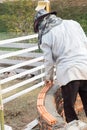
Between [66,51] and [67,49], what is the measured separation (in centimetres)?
3

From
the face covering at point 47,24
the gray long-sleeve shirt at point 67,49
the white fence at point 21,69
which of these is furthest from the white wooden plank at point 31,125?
the face covering at point 47,24

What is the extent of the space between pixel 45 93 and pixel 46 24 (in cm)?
94

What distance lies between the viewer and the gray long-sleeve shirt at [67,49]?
4.50 meters

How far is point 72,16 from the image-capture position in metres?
22.0

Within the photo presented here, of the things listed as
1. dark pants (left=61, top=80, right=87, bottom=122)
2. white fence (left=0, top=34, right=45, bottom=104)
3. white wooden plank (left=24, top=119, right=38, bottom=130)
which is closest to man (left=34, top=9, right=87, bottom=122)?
dark pants (left=61, top=80, right=87, bottom=122)

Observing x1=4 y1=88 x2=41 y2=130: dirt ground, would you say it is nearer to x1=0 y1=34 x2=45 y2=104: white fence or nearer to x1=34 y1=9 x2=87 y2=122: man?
x1=0 y1=34 x2=45 y2=104: white fence

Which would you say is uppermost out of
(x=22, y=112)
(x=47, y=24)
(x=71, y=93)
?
(x=47, y=24)

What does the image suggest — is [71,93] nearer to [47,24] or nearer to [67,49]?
[67,49]

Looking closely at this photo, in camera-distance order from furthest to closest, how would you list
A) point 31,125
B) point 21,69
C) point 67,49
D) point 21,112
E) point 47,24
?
point 21,69, point 21,112, point 31,125, point 47,24, point 67,49

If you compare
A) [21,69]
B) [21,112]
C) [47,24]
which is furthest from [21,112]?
[21,69]

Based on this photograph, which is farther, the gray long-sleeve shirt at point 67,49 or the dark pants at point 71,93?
the dark pants at point 71,93

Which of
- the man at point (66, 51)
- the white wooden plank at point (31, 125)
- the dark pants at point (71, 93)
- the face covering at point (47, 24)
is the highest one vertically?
the face covering at point (47, 24)

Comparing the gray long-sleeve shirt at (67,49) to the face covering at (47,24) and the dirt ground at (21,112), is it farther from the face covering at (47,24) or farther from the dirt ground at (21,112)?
the dirt ground at (21,112)

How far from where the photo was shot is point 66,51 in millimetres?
4500
